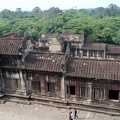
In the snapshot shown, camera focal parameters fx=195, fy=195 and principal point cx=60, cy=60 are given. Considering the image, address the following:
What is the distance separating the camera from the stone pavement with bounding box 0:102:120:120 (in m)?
20.0

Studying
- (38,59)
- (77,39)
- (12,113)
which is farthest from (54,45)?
(12,113)

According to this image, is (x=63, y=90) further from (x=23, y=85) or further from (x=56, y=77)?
(x=23, y=85)

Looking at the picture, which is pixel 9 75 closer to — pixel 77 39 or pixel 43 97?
pixel 43 97

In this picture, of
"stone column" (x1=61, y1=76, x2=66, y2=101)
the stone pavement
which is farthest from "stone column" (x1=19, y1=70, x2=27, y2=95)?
"stone column" (x1=61, y1=76, x2=66, y2=101)

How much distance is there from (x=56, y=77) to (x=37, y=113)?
4353 millimetres

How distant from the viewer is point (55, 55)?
71.6 feet

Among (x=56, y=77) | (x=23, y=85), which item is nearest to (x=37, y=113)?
(x=23, y=85)

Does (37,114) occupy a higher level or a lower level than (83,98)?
lower

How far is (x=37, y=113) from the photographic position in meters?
20.9

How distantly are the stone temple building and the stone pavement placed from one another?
2.87 feet

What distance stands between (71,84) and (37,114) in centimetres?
482

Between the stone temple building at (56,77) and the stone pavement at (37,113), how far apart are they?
34.5 inches

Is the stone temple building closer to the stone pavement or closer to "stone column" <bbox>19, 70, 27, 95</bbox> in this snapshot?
"stone column" <bbox>19, 70, 27, 95</bbox>

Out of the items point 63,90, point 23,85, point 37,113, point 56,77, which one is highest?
point 56,77
